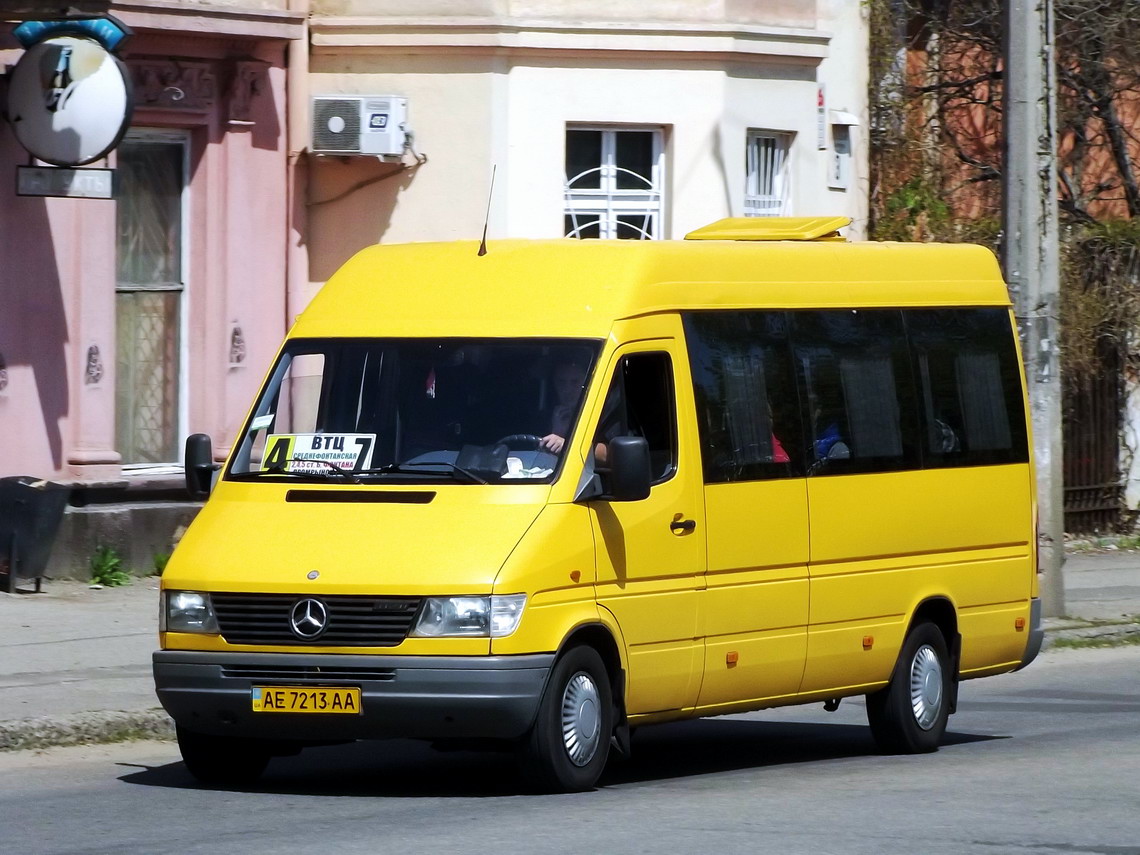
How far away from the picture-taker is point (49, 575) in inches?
619

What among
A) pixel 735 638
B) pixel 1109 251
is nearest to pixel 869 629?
pixel 735 638

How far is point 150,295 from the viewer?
1705cm

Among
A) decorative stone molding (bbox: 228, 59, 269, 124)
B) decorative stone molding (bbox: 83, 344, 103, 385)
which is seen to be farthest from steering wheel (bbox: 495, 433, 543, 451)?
decorative stone molding (bbox: 228, 59, 269, 124)

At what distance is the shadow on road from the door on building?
6390 mm

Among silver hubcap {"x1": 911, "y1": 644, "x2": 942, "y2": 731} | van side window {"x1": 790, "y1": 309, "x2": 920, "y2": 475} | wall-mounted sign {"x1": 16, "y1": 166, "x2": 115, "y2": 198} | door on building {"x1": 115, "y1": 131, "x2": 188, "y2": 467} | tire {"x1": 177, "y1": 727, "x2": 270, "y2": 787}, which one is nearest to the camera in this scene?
tire {"x1": 177, "y1": 727, "x2": 270, "y2": 787}

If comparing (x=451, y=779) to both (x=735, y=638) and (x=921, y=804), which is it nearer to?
(x=735, y=638)

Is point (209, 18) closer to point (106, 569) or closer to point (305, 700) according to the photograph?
point (106, 569)

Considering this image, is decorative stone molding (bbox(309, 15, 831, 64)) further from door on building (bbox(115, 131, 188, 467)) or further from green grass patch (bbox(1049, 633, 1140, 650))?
green grass patch (bbox(1049, 633, 1140, 650))

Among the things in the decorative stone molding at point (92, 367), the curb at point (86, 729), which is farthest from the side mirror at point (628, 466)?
the decorative stone molding at point (92, 367)

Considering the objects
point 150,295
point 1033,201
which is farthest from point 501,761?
point 150,295

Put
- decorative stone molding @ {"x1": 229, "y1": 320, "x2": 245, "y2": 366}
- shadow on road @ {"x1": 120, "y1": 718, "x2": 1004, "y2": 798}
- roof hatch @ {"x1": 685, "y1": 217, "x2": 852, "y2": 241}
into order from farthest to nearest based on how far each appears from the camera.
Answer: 1. decorative stone molding @ {"x1": 229, "y1": 320, "x2": 245, "y2": 366}
2. roof hatch @ {"x1": 685, "y1": 217, "x2": 852, "y2": 241}
3. shadow on road @ {"x1": 120, "y1": 718, "x2": 1004, "y2": 798}

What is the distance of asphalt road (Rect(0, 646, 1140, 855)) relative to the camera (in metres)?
7.75

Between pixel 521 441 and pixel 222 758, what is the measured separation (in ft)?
6.03

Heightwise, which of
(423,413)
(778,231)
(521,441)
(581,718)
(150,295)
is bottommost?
(581,718)
